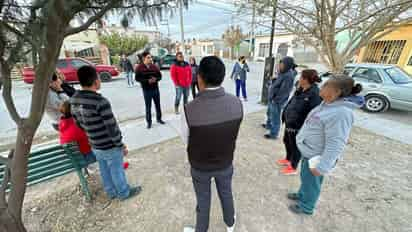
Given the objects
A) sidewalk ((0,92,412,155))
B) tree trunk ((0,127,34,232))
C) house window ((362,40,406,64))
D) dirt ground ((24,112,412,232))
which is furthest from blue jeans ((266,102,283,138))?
house window ((362,40,406,64))

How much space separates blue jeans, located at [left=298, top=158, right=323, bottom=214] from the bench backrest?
8.11 feet

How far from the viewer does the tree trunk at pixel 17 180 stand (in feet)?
4.37

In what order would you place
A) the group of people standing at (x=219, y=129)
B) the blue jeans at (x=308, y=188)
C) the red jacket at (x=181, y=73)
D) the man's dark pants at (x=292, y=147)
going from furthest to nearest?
the red jacket at (x=181, y=73) → the man's dark pants at (x=292, y=147) → the blue jeans at (x=308, y=188) → the group of people standing at (x=219, y=129)

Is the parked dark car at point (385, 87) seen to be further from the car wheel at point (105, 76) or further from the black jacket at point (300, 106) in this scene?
the car wheel at point (105, 76)

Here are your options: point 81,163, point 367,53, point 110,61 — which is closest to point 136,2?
point 81,163

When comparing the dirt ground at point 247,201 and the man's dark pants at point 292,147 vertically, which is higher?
the man's dark pants at point 292,147

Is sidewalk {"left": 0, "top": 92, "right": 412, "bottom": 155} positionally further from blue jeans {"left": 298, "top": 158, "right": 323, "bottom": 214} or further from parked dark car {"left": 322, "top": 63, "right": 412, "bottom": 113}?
blue jeans {"left": 298, "top": 158, "right": 323, "bottom": 214}

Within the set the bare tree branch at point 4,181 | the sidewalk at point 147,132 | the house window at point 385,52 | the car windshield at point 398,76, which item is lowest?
the sidewalk at point 147,132

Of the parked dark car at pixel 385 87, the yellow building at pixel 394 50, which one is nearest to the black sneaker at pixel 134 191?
the parked dark car at pixel 385 87

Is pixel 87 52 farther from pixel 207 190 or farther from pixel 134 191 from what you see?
pixel 207 190

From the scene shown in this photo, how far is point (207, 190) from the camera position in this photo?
58.5 inches

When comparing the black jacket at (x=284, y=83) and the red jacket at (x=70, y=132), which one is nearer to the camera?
the red jacket at (x=70, y=132)

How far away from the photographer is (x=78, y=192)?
7.29ft

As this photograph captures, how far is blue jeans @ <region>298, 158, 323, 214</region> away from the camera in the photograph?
176cm
